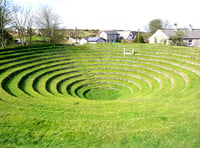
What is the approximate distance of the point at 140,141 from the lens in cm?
530

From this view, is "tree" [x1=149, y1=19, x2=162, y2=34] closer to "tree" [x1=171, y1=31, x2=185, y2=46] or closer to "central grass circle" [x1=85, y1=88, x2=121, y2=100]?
"tree" [x1=171, y1=31, x2=185, y2=46]

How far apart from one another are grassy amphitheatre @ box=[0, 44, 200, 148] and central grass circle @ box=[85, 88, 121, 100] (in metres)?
0.02

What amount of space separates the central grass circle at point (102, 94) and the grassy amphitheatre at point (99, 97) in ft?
0.07

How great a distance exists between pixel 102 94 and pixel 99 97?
0.83m

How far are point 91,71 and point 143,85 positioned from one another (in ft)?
24.7

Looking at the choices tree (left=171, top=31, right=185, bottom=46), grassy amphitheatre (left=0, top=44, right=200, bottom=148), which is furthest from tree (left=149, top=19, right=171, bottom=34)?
grassy amphitheatre (left=0, top=44, right=200, bottom=148)

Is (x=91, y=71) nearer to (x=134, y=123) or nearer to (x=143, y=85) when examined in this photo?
(x=143, y=85)

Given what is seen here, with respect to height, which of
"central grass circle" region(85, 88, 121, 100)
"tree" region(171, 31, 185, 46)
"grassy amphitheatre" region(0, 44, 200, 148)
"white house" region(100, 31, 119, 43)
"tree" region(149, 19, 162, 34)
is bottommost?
"central grass circle" region(85, 88, 121, 100)

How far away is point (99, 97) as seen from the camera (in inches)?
626

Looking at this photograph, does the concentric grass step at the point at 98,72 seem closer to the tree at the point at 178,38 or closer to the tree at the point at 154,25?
the tree at the point at 178,38

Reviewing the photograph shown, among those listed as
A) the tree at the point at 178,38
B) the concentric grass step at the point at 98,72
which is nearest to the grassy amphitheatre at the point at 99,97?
the concentric grass step at the point at 98,72

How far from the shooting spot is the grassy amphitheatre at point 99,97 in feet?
18.3

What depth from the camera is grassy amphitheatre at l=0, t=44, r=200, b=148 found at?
558 cm

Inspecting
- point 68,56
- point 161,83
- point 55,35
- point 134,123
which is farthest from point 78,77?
point 55,35
